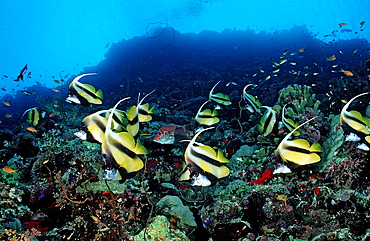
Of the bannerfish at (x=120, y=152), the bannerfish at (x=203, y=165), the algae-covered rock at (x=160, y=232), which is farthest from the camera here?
the algae-covered rock at (x=160, y=232)

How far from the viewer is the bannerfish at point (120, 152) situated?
5.98 feet

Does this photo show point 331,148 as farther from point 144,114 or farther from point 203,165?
point 144,114

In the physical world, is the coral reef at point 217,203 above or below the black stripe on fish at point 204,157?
below

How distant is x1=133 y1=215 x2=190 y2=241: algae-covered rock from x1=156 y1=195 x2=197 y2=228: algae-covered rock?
0.27m

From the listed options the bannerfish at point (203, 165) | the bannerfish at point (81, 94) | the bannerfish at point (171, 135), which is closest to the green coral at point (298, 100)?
the bannerfish at point (171, 135)

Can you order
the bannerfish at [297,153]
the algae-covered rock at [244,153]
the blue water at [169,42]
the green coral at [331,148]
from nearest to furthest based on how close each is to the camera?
1. the bannerfish at [297,153]
2. the green coral at [331,148]
3. the algae-covered rock at [244,153]
4. the blue water at [169,42]

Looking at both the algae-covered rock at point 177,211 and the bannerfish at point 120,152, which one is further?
the algae-covered rock at point 177,211

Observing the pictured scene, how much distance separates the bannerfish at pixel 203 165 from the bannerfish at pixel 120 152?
1.64 feet

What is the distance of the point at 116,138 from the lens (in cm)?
187

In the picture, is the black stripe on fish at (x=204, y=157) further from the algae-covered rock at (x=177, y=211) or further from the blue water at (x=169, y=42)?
the blue water at (x=169, y=42)

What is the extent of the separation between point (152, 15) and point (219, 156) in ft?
241

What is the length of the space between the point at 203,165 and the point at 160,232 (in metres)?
1.08

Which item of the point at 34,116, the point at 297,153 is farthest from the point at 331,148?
the point at 34,116

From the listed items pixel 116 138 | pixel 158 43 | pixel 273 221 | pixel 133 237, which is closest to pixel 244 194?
pixel 273 221
